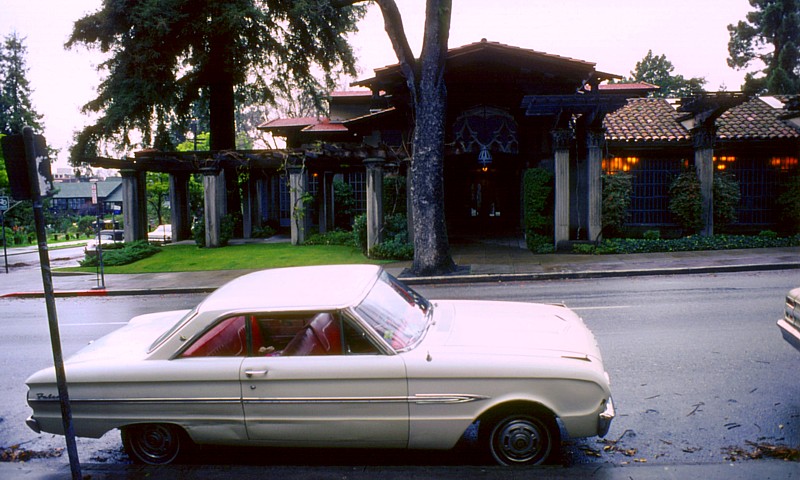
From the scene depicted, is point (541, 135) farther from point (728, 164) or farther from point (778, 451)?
point (778, 451)

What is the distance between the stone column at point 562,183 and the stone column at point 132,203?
56.2ft

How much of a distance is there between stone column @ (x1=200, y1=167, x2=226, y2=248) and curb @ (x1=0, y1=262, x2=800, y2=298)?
8153 millimetres

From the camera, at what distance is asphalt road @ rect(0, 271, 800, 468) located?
4.82 metres

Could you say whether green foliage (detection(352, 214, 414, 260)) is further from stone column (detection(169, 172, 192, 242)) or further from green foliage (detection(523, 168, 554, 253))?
stone column (detection(169, 172, 192, 242))

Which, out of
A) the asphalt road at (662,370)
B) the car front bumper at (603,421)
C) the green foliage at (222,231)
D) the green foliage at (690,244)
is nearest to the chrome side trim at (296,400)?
the asphalt road at (662,370)

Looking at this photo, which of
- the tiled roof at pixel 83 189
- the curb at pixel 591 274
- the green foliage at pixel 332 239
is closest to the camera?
the curb at pixel 591 274

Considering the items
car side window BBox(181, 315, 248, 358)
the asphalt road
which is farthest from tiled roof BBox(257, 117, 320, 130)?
car side window BBox(181, 315, 248, 358)

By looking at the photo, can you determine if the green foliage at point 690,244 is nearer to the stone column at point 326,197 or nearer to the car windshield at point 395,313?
the stone column at point 326,197

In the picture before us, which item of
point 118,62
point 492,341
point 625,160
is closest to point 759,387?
point 492,341

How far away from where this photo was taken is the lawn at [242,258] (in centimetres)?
1931

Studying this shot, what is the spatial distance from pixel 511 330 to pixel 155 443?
306 cm

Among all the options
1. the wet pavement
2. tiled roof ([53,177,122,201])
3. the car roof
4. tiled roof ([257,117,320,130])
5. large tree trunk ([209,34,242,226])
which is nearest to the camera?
the wet pavement

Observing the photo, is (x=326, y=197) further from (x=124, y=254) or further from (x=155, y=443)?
(x=155, y=443)

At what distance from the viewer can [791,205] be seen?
1997 cm
